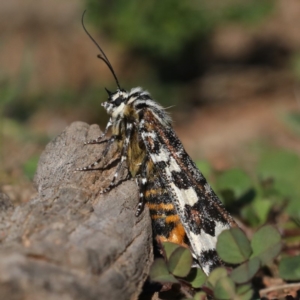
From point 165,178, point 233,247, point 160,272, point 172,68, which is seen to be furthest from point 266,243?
point 172,68

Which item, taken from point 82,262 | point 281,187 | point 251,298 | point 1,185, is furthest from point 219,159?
point 82,262

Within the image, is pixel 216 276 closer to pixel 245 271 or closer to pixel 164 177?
pixel 245 271

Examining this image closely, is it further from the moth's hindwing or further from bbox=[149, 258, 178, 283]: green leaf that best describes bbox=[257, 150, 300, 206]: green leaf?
bbox=[149, 258, 178, 283]: green leaf

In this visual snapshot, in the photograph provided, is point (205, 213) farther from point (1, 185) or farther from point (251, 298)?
point (1, 185)

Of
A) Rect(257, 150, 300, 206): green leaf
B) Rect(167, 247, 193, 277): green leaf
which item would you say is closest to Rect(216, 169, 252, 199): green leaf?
Rect(257, 150, 300, 206): green leaf

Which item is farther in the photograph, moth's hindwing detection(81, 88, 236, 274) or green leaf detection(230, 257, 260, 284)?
moth's hindwing detection(81, 88, 236, 274)

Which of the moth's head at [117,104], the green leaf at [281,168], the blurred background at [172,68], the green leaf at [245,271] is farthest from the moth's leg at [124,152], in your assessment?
the blurred background at [172,68]

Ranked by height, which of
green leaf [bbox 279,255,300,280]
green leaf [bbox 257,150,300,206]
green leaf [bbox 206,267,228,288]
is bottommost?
green leaf [bbox 206,267,228,288]
